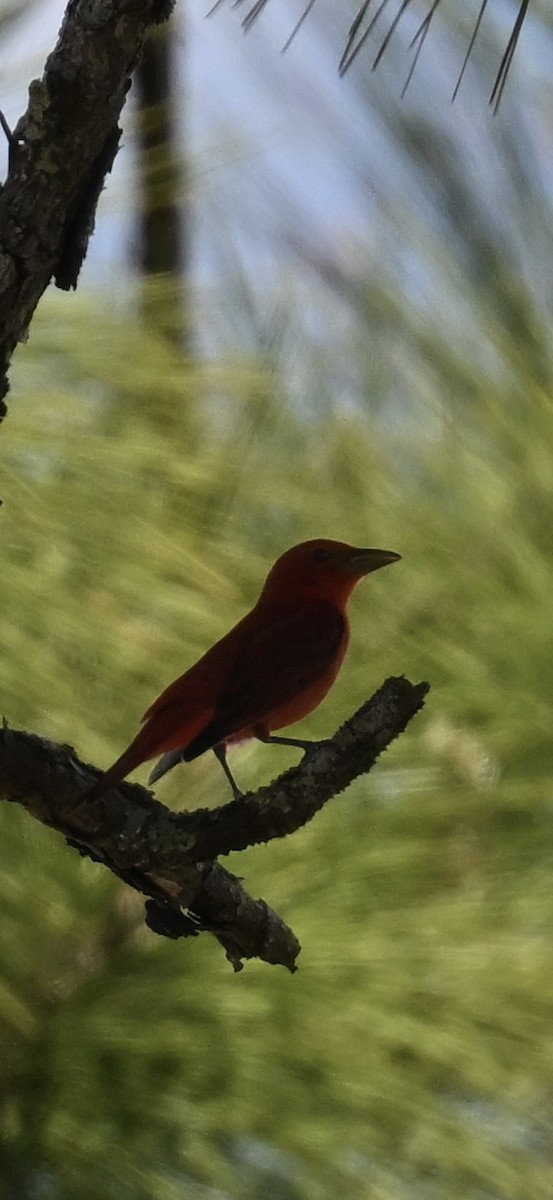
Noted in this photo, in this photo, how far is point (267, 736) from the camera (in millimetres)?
396

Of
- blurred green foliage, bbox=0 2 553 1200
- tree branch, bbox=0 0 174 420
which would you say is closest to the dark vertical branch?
blurred green foliage, bbox=0 2 553 1200

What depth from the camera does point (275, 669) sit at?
375 millimetres

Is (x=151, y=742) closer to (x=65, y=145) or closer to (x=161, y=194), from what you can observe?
(x=65, y=145)

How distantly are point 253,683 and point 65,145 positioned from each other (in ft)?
0.56

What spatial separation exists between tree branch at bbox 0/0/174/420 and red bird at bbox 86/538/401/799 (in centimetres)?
12

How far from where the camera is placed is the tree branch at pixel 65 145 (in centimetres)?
36

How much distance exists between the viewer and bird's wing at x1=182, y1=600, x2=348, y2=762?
0.37 metres

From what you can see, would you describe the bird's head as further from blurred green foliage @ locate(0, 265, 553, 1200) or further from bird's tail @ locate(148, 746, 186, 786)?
blurred green foliage @ locate(0, 265, 553, 1200)

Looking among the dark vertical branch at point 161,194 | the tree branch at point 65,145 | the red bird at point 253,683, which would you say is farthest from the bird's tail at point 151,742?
the dark vertical branch at point 161,194

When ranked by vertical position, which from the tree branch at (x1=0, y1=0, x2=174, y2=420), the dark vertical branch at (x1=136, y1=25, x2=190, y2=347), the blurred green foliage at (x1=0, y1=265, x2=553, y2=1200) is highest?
the dark vertical branch at (x1=136, y1=25, x2=190, y2=347)

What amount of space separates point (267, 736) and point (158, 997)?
0.27 m

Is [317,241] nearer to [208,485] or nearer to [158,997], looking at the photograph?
[208,485]

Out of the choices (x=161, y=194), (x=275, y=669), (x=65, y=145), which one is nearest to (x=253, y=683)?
(x=275, y=669)

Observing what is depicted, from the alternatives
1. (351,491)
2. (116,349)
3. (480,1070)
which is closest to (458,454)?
(351,491)
